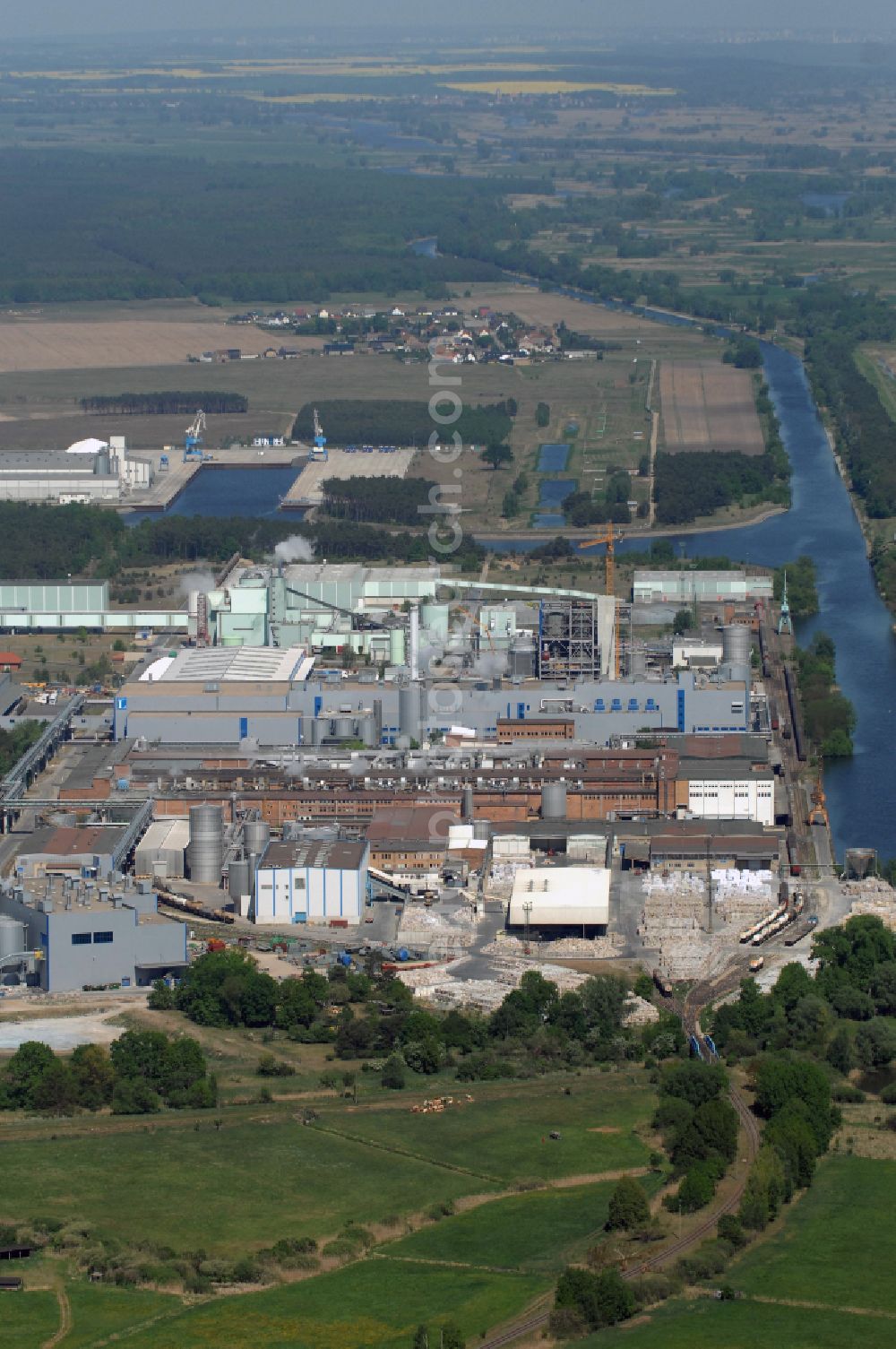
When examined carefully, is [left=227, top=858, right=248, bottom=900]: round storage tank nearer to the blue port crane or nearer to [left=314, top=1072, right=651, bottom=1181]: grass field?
[left=314, top=1072, right=651, bottom=1181]: grass field

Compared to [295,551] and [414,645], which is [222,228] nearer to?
[295,551]

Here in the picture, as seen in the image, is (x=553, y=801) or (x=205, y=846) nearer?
(x=205, y=846)

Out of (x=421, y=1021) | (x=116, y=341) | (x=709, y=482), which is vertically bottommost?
(x=421, y=1021)

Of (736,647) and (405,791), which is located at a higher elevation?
(736,647)

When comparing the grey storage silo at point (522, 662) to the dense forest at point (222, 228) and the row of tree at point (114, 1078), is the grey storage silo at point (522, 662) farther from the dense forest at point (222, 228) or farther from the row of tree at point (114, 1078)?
the dense forest at point (222, 228)

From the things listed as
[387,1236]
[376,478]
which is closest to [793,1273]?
[387,1236]

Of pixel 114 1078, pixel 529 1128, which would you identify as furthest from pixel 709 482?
pixel 529 1128

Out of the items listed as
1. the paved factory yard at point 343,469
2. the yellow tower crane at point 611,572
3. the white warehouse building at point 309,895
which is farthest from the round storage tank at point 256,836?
the paved factory yard at point 343,469
